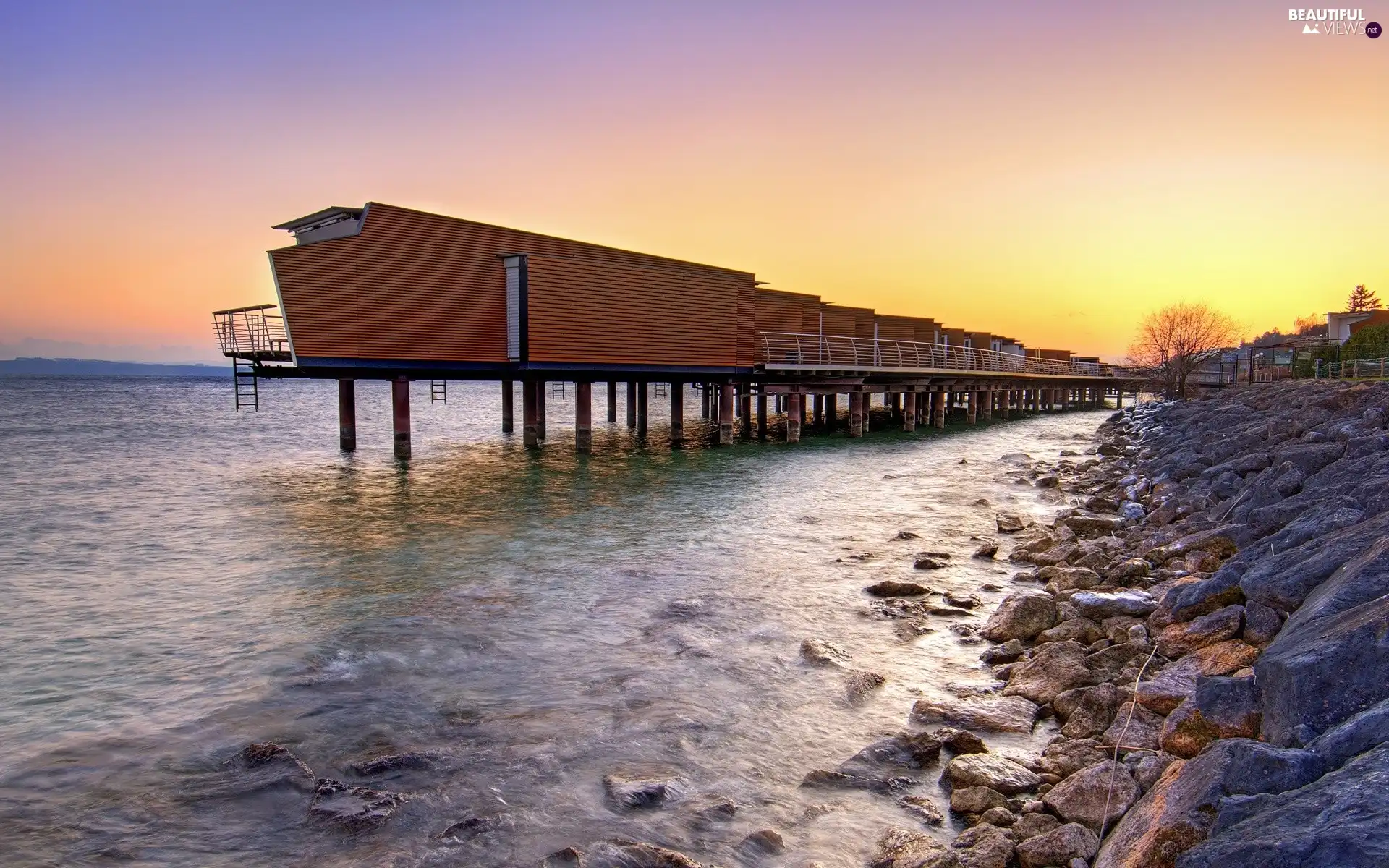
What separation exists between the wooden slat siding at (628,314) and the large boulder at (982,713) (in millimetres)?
19127

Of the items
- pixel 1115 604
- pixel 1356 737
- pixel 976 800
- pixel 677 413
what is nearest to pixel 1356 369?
pixel 677 413

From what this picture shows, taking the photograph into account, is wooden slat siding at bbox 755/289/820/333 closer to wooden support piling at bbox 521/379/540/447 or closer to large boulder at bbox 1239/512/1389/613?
wooden support piling at bbox 521/379/540/447

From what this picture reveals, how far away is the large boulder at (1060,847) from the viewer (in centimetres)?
387

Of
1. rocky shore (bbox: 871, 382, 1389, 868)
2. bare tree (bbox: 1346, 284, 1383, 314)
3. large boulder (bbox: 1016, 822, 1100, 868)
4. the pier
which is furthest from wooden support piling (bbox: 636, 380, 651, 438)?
bare tree (bbox: 1346, 284, 1383, 314)

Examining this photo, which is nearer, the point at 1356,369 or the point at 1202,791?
the point at 1202,791

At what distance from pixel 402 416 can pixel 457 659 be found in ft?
61.5

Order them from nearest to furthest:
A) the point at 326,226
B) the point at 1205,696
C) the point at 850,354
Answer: the point at 1205,696
the point at 326,226
the point at 850,354

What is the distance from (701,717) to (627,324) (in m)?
20.6

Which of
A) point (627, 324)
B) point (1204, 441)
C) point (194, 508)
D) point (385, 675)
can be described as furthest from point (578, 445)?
point (385, 675)

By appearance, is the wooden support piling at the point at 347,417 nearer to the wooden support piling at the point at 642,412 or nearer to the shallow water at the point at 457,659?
the shallow water at the point at 457,659

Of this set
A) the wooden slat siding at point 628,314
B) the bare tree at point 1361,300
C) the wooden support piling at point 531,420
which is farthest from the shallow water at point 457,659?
the bare tree at point 1361,300

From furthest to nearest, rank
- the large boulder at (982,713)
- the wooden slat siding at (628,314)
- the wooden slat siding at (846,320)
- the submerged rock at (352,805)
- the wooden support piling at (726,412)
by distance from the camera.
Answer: the wooden slat siding at (846,320), the wooden support piling at (726,412), the wooden slat siding at (628,314), the large boulder at (982,713), the submerged rock at (352,805)

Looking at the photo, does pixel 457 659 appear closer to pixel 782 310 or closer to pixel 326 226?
pixel 326 226

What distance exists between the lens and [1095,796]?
4.25m
